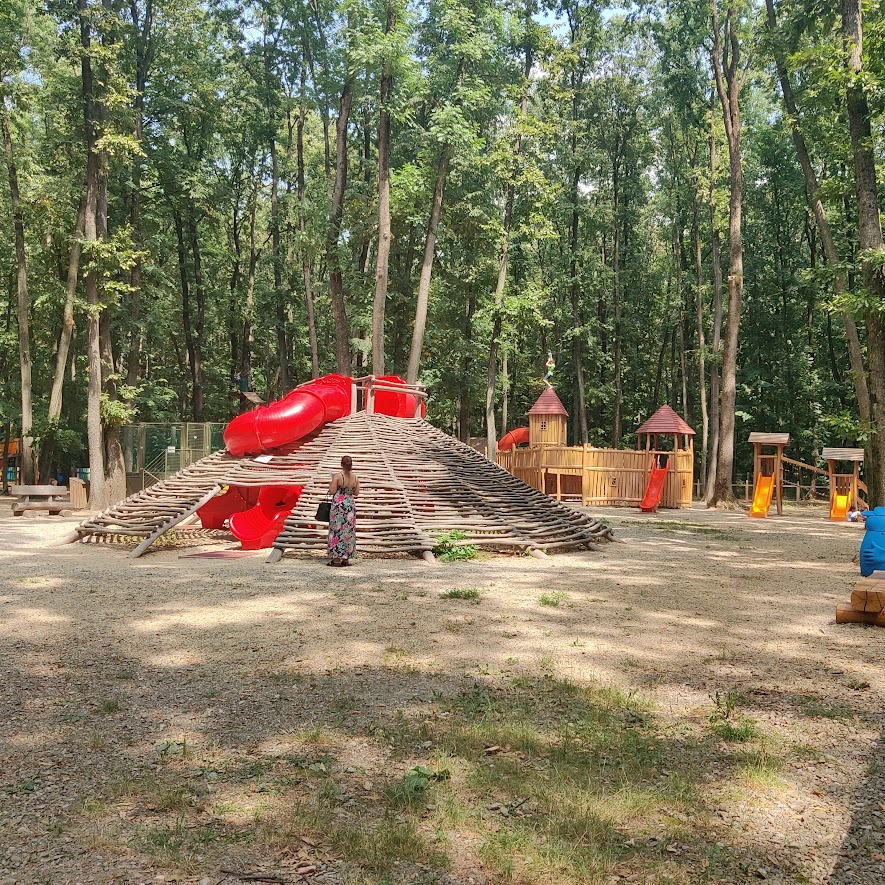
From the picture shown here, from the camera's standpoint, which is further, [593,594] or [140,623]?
[593,594]

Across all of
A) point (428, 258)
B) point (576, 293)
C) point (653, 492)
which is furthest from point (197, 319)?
point (653, 492)

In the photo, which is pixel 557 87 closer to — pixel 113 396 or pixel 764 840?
pixel 113 396

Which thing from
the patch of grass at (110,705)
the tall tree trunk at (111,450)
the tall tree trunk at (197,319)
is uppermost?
the tall tree trunk at (197,319)

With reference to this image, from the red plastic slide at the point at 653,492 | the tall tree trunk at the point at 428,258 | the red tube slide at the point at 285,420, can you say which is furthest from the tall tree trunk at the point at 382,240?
the red plastic slide at the point at 653,492

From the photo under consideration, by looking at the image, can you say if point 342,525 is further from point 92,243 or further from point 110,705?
point 92,243

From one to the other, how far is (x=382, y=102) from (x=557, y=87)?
8.23 m

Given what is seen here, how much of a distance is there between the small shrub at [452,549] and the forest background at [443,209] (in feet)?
20.2

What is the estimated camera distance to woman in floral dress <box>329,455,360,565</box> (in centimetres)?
1007

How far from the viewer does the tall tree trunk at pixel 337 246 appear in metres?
23.0

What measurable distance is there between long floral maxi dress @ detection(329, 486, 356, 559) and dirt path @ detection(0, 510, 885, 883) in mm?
1828

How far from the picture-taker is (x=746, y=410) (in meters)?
35.4

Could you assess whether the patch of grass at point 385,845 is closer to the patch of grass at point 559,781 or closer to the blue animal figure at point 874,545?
the patch of grass at point 559,781

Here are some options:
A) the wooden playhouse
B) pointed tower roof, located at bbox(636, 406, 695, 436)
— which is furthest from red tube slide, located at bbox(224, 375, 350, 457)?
pointed tower roof, located at bbox(636, 406, 695, 436)

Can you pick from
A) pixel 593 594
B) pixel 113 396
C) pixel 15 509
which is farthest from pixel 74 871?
pixel 113 396
